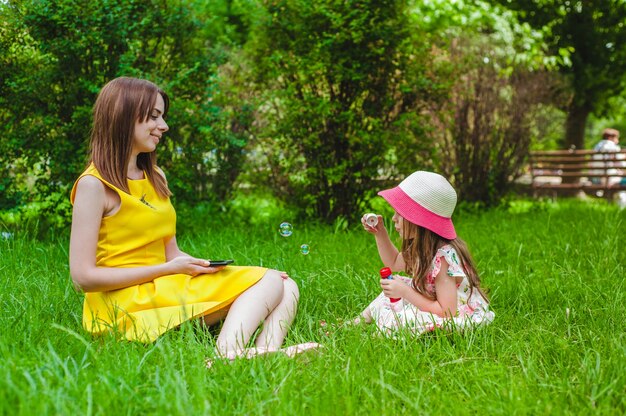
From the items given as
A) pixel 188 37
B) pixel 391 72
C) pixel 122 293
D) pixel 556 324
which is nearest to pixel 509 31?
pixel 391 72

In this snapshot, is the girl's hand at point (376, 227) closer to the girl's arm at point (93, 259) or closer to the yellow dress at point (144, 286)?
the yellow dress at point (144, 286)

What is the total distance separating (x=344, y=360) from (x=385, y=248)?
90 cm

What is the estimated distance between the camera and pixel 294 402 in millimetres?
2203

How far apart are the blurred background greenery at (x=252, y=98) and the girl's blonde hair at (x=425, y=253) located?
282cm

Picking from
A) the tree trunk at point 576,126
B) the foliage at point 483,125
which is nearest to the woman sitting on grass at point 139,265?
the foliage at point 483,125

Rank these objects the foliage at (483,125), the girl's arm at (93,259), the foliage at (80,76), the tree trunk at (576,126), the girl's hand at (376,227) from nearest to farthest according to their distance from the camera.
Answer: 1. the girl's arm at (93,259)
2. the girl's hand at (376,227)
3. the foliage at (80,76)
4. the foliage at (483,125)
5. the tree trunk at (576,126)

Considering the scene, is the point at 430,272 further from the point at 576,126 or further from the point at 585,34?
the point at 576,126

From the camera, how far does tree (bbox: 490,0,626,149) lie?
46.2 ft

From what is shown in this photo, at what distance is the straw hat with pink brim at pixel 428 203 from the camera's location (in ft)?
10.1

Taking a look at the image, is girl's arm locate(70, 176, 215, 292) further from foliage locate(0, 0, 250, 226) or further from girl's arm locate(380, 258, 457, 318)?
foliage locate(0, 0, 250, 226)

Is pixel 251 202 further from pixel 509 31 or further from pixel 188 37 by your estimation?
pixel 509 31

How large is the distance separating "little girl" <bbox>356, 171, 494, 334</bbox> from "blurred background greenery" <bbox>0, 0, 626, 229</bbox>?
2786 mm

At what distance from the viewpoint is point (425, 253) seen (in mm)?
3129

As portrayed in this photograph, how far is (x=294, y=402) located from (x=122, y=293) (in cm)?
104
